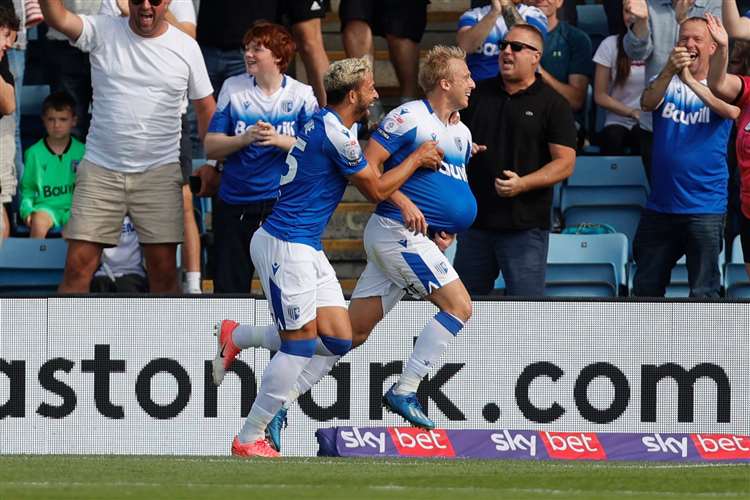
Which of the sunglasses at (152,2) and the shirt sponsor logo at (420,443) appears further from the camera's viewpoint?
the sunglasses at (152,2)

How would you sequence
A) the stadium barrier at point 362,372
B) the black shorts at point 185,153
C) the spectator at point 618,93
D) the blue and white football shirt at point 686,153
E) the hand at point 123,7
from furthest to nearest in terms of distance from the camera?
the spectator at point 618,93
the hand at point 123,7
the black shorts at point 185,153
the blue and white football shirt at point 686,153
the stadium barrier at point 362,372

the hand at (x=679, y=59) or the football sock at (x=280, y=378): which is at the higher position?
the hand at (x=679, y=59)

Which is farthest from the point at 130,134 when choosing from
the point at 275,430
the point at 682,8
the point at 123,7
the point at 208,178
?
the point at 682,8

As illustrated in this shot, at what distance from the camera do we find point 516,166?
1093 centimetres

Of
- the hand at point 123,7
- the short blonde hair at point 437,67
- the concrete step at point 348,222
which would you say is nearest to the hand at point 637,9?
the concrete step at point 348,222

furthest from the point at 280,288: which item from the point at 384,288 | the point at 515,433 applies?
the point at 515,433

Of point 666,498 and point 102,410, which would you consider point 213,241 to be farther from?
point 666,498

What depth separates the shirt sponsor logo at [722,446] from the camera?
9.83 m

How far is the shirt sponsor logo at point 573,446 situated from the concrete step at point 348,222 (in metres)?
3.42

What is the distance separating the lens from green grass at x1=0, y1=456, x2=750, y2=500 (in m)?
6.89

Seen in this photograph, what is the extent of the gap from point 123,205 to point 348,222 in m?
2.41

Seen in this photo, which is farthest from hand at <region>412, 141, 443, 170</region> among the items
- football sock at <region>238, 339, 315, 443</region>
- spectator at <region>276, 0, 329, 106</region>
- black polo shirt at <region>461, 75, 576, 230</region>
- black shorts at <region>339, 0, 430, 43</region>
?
black shorts at <region>339, 0, 430, 43</region>

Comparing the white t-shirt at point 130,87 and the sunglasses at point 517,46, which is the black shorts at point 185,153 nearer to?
the white t-shirt at point 130,87

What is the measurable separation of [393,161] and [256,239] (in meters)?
1.07
